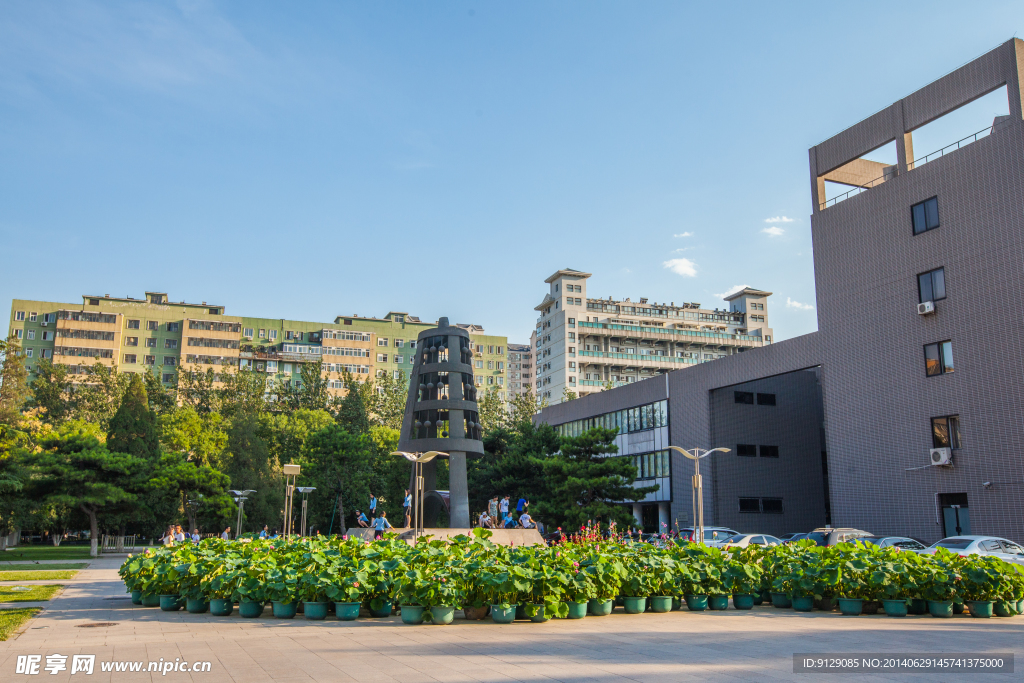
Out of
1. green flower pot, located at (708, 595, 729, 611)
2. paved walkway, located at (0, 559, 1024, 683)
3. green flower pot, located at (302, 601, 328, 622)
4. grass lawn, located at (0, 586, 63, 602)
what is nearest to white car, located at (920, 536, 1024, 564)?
paved walkway, located at (0, 559, 1024, 683)

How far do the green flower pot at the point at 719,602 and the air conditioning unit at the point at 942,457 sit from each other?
52.8 feet

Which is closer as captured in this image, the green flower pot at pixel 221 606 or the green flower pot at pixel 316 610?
the green flower pot at pixel 316 610

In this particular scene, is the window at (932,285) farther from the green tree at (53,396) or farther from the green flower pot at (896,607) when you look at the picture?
the green tree at (53,396)

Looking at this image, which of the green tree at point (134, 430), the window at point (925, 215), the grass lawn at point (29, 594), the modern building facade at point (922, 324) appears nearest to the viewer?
the grass lawn at point (29, 594)

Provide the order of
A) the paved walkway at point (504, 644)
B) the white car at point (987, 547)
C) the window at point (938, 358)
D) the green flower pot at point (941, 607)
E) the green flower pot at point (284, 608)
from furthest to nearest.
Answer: the window at point (938, 358)
the white car at point (987, 547)
the green flower pot at point (941, 607)
the green flower pot at point (284, 608)
the paved walkway at point (504, 644)

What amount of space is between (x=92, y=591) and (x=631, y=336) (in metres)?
77.8

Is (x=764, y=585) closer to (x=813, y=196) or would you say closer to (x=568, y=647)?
(x=568, y=647)

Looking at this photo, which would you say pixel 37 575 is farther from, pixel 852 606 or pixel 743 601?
pixel 852 606

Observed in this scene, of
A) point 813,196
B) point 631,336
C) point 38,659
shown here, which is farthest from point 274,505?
point 631,336

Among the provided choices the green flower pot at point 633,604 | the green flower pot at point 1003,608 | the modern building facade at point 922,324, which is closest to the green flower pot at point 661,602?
the green flower pot at point 633,604

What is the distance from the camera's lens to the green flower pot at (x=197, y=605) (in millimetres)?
12562

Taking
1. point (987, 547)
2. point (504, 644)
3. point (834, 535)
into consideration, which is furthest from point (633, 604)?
point (834, 535)

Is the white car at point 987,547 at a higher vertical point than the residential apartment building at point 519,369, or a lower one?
lower

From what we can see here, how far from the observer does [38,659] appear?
317 inches
